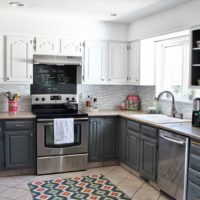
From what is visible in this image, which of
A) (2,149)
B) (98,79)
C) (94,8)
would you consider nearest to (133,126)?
Answer: (98,79)

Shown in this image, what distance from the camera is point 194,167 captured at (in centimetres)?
308

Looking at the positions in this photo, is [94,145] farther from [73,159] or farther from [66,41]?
[66,41]

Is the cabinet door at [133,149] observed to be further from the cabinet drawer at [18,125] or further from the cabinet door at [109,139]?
the cabinet drawer at [18,125]

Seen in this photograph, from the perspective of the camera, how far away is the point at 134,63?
502 cm

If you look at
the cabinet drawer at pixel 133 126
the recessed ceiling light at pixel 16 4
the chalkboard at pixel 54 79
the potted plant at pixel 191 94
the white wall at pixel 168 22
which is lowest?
the cabinet drawer at pixel 133 126

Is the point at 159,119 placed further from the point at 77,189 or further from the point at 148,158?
the point at 77,189

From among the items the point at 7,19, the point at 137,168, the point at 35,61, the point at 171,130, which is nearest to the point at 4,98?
the point at 35,61

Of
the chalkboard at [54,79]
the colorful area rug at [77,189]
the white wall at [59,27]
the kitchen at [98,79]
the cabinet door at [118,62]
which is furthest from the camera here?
the cabinet door at [118,62]

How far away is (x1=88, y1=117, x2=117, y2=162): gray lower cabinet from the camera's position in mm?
4707

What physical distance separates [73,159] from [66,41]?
73.9 inches

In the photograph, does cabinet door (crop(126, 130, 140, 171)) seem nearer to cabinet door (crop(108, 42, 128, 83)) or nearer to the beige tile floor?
the beige tile floor

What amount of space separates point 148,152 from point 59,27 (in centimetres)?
239

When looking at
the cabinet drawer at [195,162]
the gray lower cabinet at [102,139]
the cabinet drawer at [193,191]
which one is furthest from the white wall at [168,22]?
the cabinet drawer at [193,191]

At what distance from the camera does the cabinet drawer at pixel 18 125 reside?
13.8 ft
